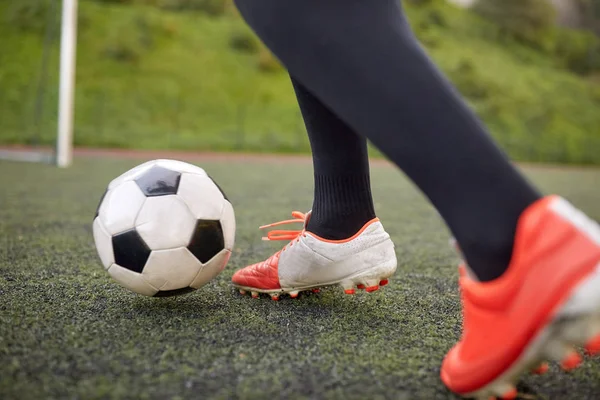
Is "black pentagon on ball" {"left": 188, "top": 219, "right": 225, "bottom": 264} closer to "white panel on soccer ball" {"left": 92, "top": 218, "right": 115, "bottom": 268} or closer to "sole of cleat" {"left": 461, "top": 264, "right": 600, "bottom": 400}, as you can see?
"white panel on soccer ball" {"left": 92, "top": 218, "right": 115, "bottom": 268}

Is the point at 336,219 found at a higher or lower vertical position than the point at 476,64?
higher

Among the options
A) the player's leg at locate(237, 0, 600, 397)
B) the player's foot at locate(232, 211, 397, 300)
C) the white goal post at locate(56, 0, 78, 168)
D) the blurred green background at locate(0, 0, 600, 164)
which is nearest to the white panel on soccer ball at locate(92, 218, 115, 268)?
the player's foot at locate(232, 211, 397, 300)

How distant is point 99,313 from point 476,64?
17.6m

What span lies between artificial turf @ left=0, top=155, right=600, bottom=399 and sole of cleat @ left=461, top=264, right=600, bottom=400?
0.44 ft

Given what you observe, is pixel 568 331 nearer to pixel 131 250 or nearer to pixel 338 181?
pixel 338 181

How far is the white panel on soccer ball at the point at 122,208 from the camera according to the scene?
3.50 feet

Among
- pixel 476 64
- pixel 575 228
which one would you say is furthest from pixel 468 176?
pixel 476 64

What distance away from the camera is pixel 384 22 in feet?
2.30

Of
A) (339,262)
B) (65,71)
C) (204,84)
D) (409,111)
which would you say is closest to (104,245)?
(339,262)

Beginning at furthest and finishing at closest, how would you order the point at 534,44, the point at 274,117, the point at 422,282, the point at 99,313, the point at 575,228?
1. the point at 534,44
2. the point at 274,117
3. the point at 422,282
4. the point at 99,313
5. the point at 575,228

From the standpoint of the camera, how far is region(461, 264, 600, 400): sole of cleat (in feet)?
1.92

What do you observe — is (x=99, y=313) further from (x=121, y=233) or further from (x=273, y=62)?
(x=273, y=62)

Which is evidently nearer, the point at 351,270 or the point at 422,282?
the point at 351,270

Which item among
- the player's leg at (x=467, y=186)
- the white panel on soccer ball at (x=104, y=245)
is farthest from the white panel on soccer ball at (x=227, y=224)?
the player's leg at (x=467, y=186)
